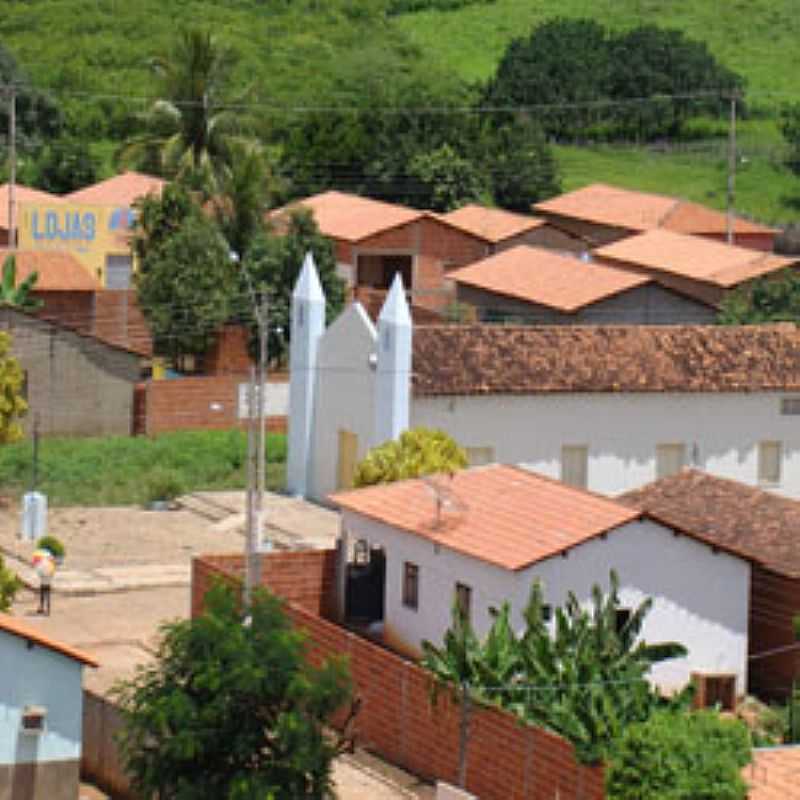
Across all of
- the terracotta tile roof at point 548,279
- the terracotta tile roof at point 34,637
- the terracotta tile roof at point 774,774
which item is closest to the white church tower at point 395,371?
the terracotta tile roof at point 548,279

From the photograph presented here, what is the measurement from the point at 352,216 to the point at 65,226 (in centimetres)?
986

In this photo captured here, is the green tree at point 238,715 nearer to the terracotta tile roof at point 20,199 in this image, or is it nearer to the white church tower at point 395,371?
the white church tower at point 395,371

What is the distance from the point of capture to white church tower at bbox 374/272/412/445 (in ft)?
140

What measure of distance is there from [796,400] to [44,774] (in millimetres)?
23355

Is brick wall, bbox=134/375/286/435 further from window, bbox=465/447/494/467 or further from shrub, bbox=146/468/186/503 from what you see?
window, bbox=465/447/494/467

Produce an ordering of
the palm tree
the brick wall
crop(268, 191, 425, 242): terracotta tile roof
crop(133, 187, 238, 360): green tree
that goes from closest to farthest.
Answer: the brick wall < crop(133, 187, 238, 360): green tree < crop(268, 191, 425, 242): terracotta tile roof < the palm tree

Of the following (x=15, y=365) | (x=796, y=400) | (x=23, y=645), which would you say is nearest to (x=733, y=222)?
(x=796, y=400)

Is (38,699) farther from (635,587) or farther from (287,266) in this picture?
(287,266)

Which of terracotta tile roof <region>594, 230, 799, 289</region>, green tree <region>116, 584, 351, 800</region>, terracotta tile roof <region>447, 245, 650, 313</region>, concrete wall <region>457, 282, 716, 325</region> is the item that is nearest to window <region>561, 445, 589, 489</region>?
terracotta tile roof <region>447, 245, 650, 313</region>

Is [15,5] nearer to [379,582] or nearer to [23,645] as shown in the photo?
[379,582]

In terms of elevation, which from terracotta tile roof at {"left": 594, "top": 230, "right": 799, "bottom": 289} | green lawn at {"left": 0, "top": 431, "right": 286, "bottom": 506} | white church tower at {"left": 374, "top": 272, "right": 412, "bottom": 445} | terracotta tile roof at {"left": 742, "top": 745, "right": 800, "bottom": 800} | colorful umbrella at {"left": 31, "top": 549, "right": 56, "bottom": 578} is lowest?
terracotta tile roof at {"left": 742, "top": 745, "right": 800, "bottom": 800}

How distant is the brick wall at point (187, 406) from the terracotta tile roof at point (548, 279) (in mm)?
8064

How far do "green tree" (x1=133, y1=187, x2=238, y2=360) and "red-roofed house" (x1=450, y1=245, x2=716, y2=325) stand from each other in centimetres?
613

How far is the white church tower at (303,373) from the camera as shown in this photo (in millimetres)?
45594
